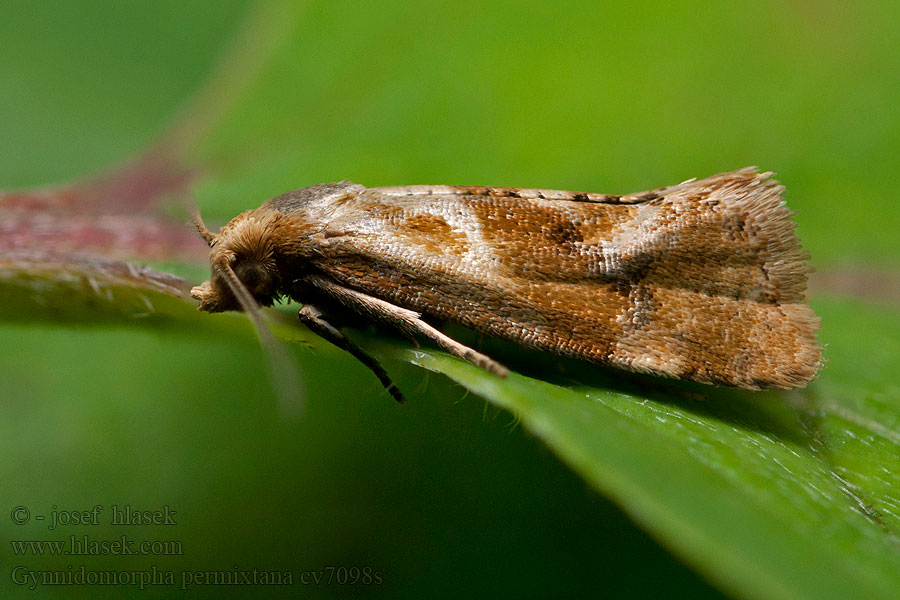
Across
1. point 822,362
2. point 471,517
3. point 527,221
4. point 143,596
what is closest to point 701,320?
point 822,362

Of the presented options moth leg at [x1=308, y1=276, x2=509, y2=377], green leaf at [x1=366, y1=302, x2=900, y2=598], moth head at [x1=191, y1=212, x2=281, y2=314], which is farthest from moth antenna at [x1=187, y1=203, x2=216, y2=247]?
green leaf at [x1=366, y1=302, x2=900, y2=598]

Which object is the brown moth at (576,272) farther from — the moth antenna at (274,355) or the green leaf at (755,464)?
the green leaf at (755,464)

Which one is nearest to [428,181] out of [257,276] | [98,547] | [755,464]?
[257,276]

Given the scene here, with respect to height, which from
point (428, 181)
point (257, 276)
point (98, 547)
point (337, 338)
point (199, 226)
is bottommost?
point (98, 547)

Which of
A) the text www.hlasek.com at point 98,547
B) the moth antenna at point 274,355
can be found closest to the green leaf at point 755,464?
the moth antenna at point 274,355

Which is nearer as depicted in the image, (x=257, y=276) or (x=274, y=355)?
(x=274, y=355)

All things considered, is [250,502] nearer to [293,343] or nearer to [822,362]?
[293,343]

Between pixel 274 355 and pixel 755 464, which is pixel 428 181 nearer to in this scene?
pixel 274 355

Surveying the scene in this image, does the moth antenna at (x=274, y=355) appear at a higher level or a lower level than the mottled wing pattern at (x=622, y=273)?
lower
